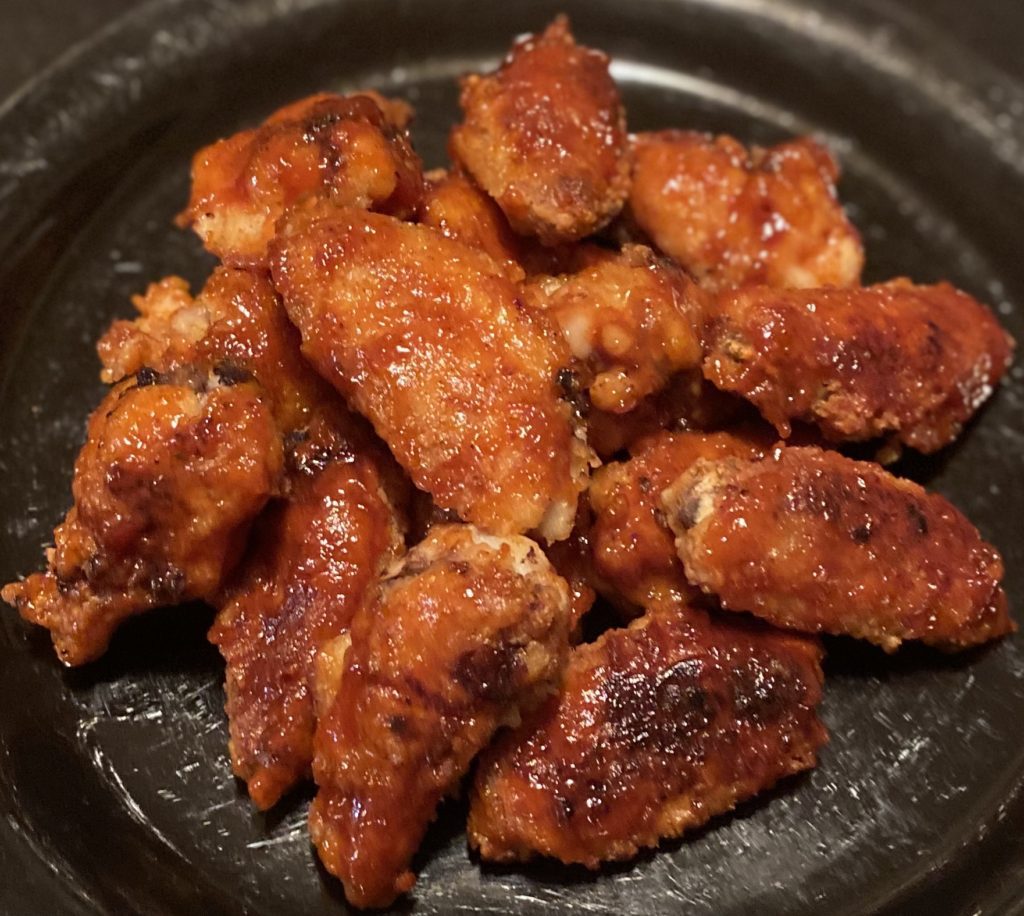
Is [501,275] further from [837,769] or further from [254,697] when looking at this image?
[837,769]

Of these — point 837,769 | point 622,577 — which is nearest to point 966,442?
point 837,769

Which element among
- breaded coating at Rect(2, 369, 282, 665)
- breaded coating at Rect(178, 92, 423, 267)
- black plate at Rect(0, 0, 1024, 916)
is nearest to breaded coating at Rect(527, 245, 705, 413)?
breaded coating at Rect(178, 92, 423, 267)

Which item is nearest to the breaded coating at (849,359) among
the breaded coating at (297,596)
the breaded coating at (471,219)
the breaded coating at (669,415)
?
the breaded coating at (669,415)

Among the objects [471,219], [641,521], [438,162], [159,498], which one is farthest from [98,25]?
[641,521]

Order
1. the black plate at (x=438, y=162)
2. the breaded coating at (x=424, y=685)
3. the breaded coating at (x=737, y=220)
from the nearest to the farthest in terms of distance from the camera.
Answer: the breaded coating at (x=424, y=685) → the black plate at (x=438, y=162) → the breaded coating at (x=737, y=220)

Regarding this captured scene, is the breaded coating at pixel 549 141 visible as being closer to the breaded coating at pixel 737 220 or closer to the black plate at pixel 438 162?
the breaded coating at pixel 737 220

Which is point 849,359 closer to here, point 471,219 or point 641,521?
point 641,521
